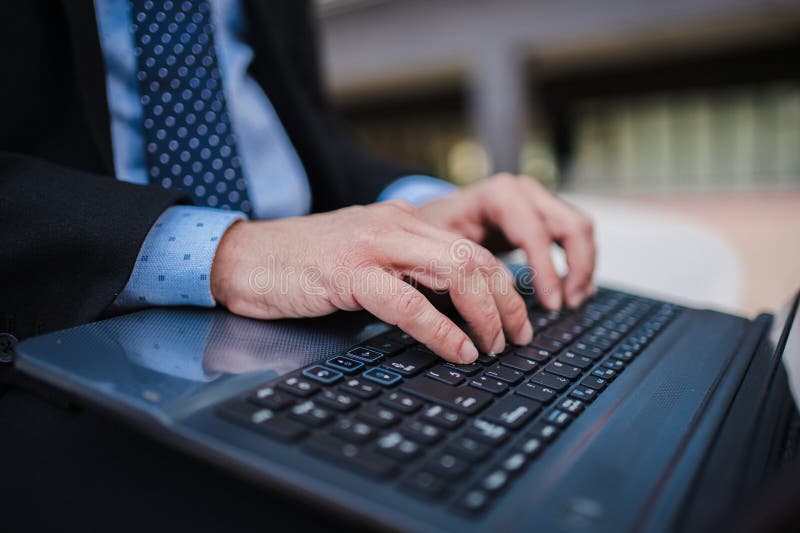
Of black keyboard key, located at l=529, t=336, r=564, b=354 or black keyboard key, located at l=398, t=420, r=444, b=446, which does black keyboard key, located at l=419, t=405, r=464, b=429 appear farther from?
black keyboard key, located at l=529, t=336, r=564, b=354

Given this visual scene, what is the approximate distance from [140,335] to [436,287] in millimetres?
244

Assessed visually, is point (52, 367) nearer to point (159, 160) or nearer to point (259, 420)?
point (259, 420)

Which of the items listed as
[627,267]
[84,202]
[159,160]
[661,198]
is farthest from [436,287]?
[661,198]

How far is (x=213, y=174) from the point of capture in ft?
2.37

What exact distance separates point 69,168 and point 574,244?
1.90 ft

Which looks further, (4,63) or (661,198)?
(661,198)

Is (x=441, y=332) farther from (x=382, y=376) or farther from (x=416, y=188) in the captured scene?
(x=416, y=188)

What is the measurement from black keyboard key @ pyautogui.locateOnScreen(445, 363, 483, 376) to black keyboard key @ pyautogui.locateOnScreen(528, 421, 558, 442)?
8 cm

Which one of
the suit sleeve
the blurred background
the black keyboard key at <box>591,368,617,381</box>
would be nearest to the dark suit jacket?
the suit sleeve

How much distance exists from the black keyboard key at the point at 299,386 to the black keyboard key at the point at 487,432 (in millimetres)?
105

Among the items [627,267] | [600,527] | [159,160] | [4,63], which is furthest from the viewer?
[627,267]

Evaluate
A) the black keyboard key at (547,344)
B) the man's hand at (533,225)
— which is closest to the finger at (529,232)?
the man's hand at (533,225)

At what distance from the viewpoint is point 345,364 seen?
16.7 inches

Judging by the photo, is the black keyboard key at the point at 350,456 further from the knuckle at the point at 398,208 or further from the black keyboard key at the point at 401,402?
the knuckle at the point at 398,208
